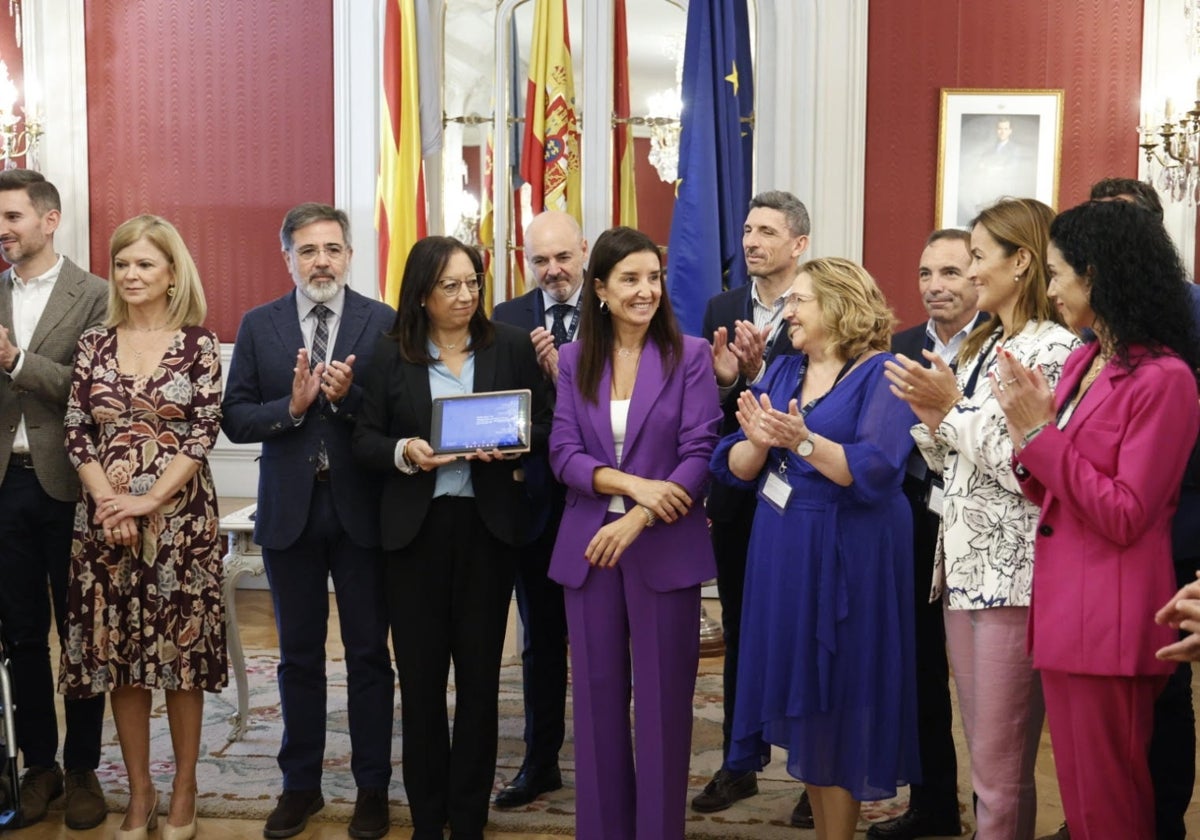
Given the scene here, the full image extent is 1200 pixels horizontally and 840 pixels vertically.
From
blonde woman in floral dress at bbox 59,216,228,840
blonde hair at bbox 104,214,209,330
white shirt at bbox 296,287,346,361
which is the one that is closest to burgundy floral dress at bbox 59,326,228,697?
blonde woman in floral dress at bbox 59,216,228,840

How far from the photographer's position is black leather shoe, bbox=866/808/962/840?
337 centimetres

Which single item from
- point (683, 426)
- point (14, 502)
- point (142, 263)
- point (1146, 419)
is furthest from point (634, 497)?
point (14, 502)

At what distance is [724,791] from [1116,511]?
177 cm

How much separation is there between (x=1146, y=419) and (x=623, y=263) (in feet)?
4.20

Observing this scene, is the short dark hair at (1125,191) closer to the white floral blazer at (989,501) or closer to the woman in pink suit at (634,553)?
the white floral blazer at (989,501)

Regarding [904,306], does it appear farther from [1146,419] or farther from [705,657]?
Result: [1146,419]

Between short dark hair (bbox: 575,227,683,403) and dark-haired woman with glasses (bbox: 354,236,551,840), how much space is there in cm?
24

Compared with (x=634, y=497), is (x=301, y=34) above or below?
above

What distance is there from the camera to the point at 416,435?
325 centimetres

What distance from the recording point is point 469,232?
21.3ft

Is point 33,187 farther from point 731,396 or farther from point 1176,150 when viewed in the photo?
point 1176,150

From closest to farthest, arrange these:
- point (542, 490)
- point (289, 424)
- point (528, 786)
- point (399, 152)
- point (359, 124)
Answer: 1. point (289, 424)
2. point (542, 490)
3. point (528, 786)
4. point (399, 152)
5. point (359, 124)

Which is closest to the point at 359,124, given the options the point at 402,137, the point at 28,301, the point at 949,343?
the point at 402,137

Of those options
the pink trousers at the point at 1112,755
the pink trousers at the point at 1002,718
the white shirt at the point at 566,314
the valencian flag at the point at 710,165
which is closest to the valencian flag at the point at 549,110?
the valencian flag at the point at 710,165
